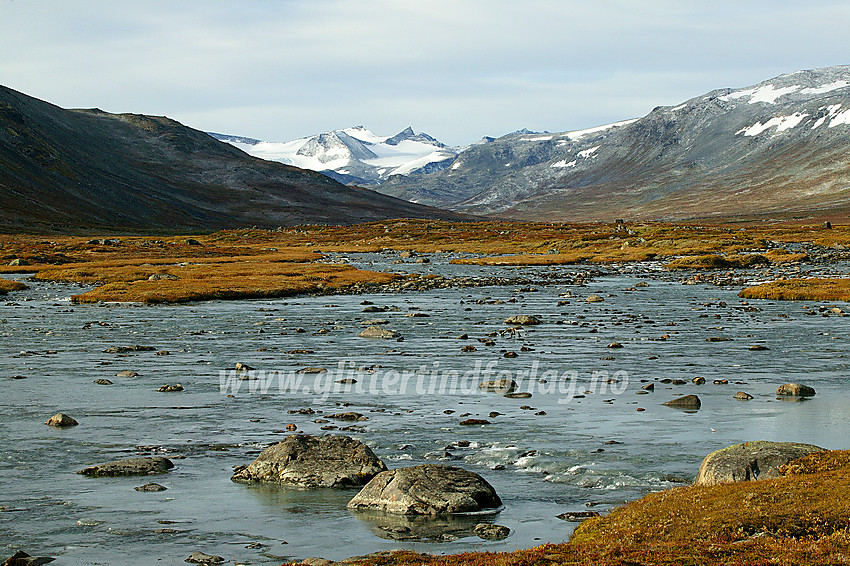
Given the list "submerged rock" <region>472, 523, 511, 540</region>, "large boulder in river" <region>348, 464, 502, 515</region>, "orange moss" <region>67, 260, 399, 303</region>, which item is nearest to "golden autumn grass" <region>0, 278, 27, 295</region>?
Result: "orange moss" <region>67, 260, 399, 303</region>

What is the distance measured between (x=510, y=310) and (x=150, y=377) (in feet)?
99.0

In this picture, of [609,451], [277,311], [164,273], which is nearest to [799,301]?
[277,311]

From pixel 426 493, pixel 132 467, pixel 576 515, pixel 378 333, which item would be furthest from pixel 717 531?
pixel 378 333

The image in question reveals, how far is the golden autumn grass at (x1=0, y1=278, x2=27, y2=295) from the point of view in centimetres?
7498

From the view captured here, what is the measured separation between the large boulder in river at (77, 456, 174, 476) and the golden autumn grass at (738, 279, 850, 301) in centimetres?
5327

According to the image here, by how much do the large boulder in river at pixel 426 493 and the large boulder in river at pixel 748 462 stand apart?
454cm

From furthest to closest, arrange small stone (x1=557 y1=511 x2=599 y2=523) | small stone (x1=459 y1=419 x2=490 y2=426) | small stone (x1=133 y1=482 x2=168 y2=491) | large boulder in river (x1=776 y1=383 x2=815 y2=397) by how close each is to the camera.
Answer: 1. large boulder in river (x1=776 y1=383 x2=815 y2=397)
2. small stone (x1=459 y1=419 x2=490 y2=426)
3. small stone (x1=133 y1=482 x2=168 y2=491)
4. small stone (x1=557 y1=511 x2=599 y2=523)

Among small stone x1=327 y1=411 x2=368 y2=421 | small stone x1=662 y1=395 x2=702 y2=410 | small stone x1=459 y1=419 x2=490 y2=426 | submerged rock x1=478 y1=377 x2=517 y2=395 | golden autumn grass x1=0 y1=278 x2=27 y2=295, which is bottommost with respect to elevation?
golden autumn grass x1=0 y1=278 x2=27 y2=295

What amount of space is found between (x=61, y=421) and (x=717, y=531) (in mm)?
19466

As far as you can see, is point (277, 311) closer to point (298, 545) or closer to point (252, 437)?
point (252, 437)

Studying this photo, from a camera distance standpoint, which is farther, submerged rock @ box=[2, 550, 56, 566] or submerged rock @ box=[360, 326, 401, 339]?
submerged rock @ box=[360, 326, 401, 339]

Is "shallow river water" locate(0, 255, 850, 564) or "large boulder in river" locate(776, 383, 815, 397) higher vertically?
"large boulder in river" locate(776, 383, 815, 397)

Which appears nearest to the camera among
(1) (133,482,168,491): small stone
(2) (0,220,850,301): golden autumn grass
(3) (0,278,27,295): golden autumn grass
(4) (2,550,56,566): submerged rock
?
(4) (2,550,56,566): submerged rock

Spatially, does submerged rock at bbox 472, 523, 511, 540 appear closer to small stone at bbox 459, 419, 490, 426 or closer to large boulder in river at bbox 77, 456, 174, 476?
large boulder in river at bbox 77, 456, 174, 476
